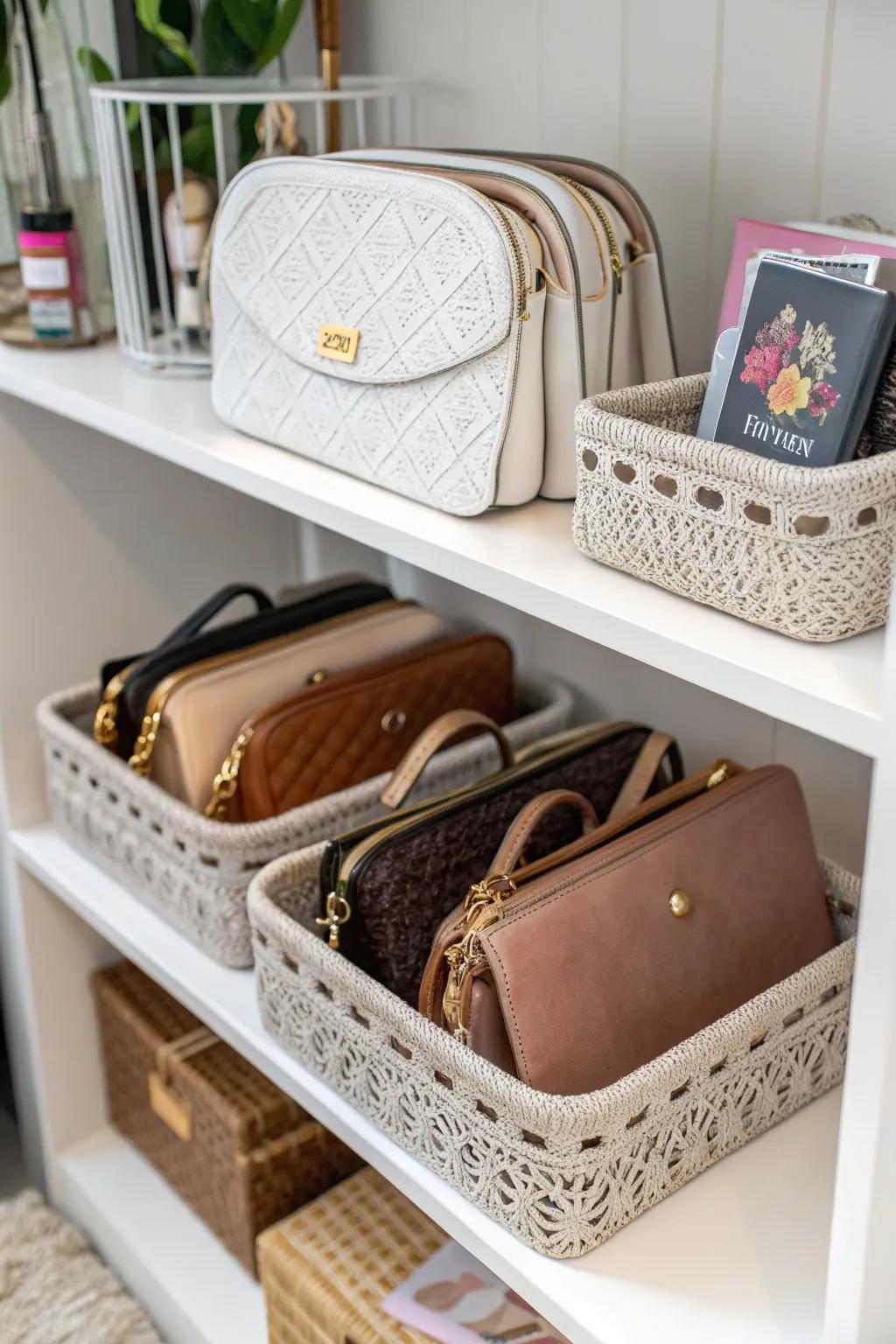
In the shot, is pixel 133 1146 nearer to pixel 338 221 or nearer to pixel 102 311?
pixel 102 311

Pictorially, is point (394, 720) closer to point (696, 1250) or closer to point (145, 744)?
point (145, 744)

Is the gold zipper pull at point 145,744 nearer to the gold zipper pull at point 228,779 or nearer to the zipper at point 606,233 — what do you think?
the gold zipper pull at point 228,779

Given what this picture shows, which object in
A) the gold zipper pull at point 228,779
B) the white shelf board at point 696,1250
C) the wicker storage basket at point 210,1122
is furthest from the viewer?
the wicker storage basket at point 210,1122

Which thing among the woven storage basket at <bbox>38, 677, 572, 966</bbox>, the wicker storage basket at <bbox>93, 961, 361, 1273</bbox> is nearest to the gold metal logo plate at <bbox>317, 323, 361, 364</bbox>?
the woven storage basket at <bbox>38, 677, 572, 966</bbox>

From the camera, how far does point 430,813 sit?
3.10 feet

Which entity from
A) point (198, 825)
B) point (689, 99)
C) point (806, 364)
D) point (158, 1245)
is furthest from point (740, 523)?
point (158, 1245)

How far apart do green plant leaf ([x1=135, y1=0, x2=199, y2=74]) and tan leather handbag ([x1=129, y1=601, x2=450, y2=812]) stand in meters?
0.48

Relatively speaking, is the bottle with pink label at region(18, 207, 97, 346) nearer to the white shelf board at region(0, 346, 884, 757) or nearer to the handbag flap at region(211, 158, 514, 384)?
the white shelf board at region(0, 346, 884, 757)

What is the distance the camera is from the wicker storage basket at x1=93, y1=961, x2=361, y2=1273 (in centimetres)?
122

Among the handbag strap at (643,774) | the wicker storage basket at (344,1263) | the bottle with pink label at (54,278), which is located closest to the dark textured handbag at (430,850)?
the handbag strap at (643,774)

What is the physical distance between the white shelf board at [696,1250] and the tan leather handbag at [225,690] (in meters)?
0.27

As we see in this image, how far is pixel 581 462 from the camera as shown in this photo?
72 cm

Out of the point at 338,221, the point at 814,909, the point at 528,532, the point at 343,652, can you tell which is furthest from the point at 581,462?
the point at 343,652

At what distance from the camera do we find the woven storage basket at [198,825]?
1.04m
